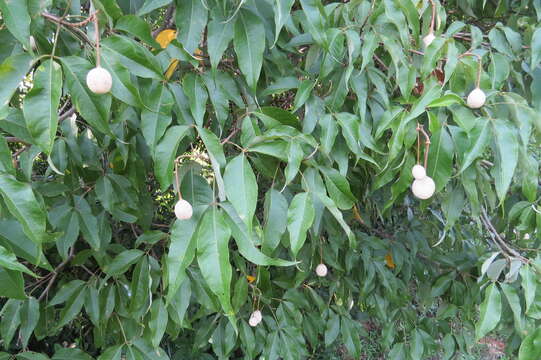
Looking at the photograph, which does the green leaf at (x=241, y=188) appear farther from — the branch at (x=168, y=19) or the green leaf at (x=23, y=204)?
the branch at (x=168, y=19)

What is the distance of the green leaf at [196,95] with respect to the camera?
0.88 m

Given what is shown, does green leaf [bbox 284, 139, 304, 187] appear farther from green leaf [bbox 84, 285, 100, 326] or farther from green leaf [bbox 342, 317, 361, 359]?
green leaf [bbox 342, 317, 361, 359]

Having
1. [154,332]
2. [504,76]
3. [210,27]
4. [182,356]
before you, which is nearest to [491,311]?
[504,76]

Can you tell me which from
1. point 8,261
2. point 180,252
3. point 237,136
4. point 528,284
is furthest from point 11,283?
point 528,284

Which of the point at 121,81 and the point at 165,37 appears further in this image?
the point at 165,37

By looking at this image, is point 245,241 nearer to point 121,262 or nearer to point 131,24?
point 131,24

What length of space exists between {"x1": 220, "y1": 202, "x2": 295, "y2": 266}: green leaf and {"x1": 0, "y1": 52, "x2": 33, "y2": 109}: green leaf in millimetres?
346

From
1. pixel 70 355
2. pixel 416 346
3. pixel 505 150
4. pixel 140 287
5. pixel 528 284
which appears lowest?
pixel 416 346

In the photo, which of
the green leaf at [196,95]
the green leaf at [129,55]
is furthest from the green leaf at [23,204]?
the green leaf at [196,95]

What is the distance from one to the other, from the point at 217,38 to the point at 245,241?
417 millimetres

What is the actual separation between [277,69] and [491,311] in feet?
2.61

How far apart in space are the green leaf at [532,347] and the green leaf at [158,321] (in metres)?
0.83

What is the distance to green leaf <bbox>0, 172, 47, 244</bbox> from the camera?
604mm

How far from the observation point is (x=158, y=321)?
1.10 m
